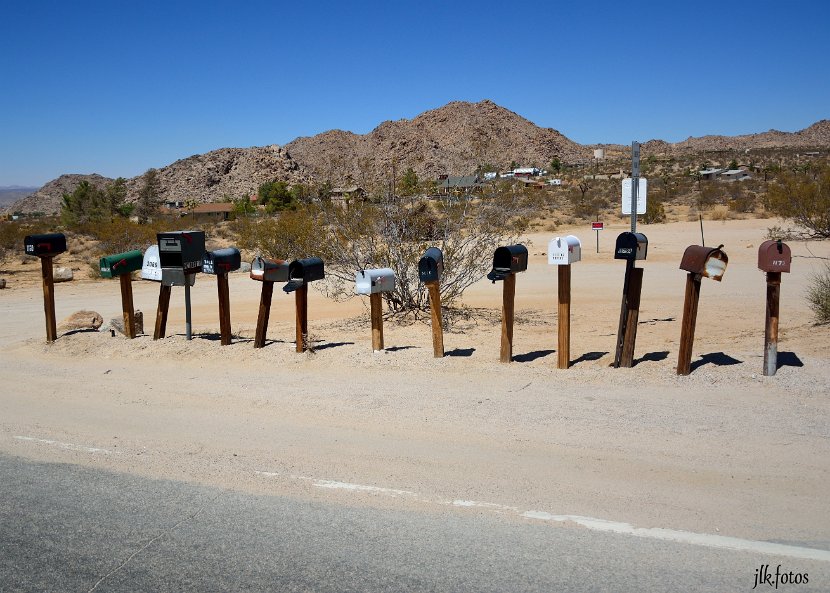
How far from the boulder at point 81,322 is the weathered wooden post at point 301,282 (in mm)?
4543

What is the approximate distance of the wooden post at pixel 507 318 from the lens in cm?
853

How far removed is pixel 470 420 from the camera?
679cm

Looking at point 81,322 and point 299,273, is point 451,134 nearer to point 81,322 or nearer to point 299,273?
point 81,322

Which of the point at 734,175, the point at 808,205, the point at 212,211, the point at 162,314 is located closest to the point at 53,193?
the point at 212,211

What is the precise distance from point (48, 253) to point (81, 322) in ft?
6.54

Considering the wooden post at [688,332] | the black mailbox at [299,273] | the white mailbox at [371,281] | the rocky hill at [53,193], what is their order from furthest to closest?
1. the rocky hill at [53,193]
2. the black mailbox at [299,273]
3. the white mailbox at [371,281]
4. the wooden post at [688,332]

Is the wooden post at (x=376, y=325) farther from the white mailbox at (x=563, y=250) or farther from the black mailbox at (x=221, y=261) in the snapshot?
the white mailbox at (x=563, y=250)

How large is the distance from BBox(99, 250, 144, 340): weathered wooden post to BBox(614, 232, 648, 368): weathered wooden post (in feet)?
20.1

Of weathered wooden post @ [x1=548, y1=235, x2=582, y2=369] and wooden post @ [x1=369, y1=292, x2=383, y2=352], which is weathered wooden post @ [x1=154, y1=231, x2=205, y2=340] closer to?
wooden post @ [x1=369, y1=292, x2=383, y2=352]

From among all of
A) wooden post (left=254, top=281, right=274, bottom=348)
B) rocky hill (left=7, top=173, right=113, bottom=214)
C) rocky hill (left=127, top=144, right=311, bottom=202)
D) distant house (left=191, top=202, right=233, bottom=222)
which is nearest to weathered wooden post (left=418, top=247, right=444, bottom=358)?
wooden post (left=254, top=281, right=274, bottom=348)

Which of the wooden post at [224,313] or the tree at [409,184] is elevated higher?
Answer: the tree at [409,184]

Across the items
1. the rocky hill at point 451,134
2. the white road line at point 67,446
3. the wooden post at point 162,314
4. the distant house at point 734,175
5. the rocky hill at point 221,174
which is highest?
the rocky hill at point 451,134

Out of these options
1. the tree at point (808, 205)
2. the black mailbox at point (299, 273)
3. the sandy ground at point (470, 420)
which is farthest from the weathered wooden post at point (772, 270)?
the tree at point (808, 205)

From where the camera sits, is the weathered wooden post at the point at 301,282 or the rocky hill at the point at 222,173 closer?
the weathered wooden post at the point at 301,282
